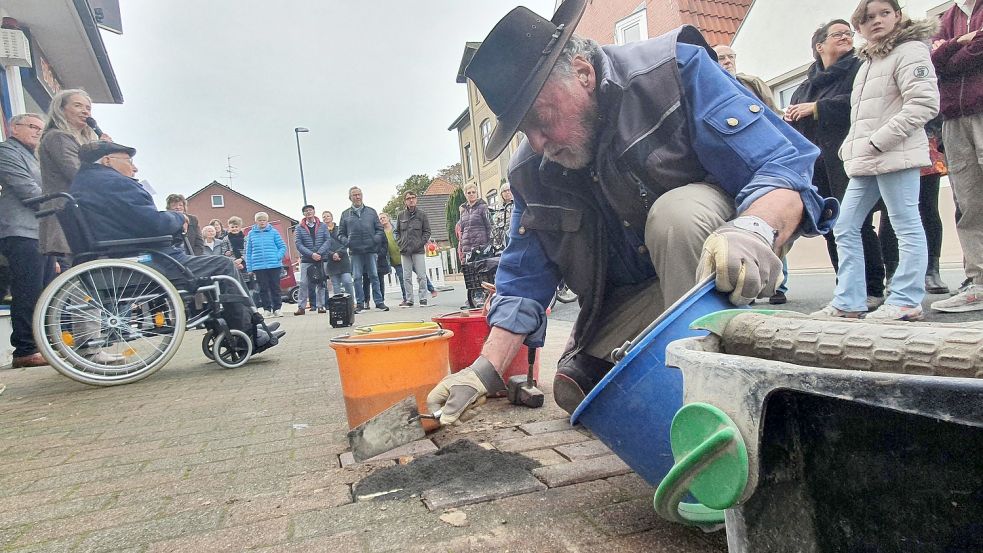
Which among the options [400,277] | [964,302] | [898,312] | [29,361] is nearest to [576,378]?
[898,312]

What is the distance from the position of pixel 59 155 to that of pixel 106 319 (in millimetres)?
1267

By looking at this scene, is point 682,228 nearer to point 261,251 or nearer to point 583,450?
point 583,450

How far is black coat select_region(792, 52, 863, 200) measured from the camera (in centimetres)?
396

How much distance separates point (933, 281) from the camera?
424 centimetres

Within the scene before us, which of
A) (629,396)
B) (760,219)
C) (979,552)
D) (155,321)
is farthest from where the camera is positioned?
(155,321)

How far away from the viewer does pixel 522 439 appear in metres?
2.07

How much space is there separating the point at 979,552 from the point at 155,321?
4.18 metres

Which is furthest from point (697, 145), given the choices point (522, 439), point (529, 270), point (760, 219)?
point (522, 439)

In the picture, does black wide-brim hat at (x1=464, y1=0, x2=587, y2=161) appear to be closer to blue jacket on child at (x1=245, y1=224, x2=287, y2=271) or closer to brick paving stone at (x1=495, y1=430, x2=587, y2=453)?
brick paving stone at (x1=495, y1=430, x2=587, y2=453)

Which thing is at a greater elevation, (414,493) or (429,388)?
(429,388)

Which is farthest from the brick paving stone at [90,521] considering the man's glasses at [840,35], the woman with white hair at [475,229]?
the woman with white hair at [475,229]

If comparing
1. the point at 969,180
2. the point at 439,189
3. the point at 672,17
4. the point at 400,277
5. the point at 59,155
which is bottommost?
the point at 400,277

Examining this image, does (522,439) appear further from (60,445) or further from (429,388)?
(60,445)

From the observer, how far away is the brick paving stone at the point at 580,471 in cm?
164
